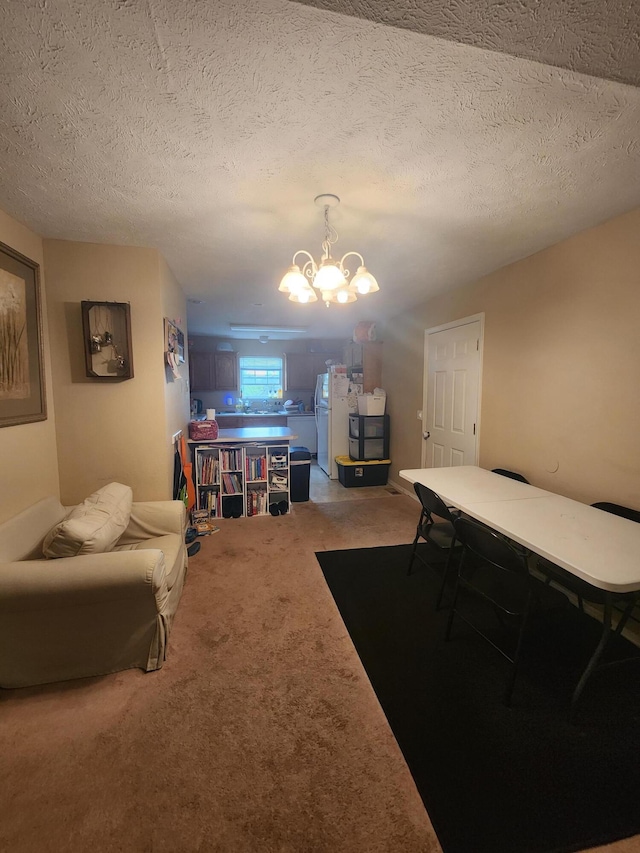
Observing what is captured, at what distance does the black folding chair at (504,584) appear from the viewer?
5.01ft

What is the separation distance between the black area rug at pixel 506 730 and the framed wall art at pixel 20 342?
2345 millimetres

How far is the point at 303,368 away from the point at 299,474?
3.21m

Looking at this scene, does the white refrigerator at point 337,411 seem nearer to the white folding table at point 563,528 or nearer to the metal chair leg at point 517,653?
the white folding table at point 563,528

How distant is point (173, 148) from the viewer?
1455 mm

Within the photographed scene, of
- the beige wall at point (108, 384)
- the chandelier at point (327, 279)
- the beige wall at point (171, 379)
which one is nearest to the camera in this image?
the chandelier at point (327, 279)

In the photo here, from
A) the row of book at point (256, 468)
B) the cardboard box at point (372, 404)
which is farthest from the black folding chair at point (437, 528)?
the cardboard box at point (372, 404)

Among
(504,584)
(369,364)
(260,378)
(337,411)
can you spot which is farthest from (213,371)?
(504,584)

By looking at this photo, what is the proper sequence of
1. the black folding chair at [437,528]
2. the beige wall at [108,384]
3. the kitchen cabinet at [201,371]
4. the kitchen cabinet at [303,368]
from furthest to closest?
the kitchen cabinet at [303,368]
the kitchen cabinet at [201,371]
the beige wall at [108,384]
the black folding chair at [437,528]

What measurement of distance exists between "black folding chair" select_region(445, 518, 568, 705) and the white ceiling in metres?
1.71

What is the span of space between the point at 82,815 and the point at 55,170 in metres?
2.55

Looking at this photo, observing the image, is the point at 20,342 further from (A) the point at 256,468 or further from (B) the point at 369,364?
(B) the point at 369,364

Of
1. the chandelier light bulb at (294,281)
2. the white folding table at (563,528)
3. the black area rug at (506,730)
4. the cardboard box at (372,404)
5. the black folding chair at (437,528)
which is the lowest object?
the black area rug at (506,730)

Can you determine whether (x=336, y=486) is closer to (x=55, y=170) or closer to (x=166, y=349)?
(x=166, y=349)

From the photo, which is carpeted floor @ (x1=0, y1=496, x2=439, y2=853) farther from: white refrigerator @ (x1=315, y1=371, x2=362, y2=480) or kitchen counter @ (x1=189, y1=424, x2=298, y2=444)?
white refrigerator @ (x1=315, y1=371, x2=362, y2=480)
